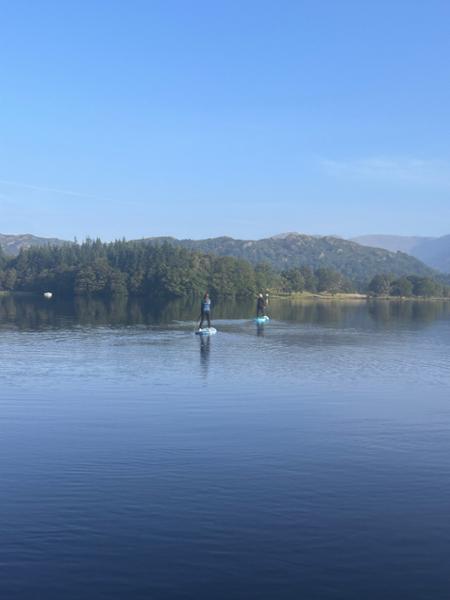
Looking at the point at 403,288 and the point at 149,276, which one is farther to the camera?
the point at 403,288

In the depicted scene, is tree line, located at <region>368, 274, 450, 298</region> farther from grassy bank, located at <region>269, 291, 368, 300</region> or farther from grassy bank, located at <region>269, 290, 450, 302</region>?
grassy bank, located at <region>269, 291, 368, 300</region>

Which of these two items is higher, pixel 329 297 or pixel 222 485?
pixel 329 297

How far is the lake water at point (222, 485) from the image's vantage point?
339 inches

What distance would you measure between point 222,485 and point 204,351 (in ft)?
69.4

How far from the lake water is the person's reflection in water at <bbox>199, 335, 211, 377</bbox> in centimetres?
130

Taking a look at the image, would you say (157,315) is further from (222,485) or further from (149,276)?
(149,276)

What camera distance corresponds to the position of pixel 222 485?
11.9 m

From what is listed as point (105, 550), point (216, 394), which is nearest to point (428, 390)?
point (216, 394)

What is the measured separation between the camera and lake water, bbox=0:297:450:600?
28.3ft

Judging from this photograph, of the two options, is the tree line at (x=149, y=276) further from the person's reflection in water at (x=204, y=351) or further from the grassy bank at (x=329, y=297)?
the person's reflection in water at (x=204, y=351)

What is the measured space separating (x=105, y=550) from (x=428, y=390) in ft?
52.7

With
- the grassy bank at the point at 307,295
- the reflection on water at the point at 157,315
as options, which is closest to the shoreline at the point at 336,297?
the grassy bank at the point at 307,295

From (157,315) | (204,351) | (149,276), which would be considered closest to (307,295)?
(149,276)

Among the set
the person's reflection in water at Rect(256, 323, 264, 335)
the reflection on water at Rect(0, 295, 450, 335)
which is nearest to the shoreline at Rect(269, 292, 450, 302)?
the reflection on water at Rect(0, 295, 450, 335)
